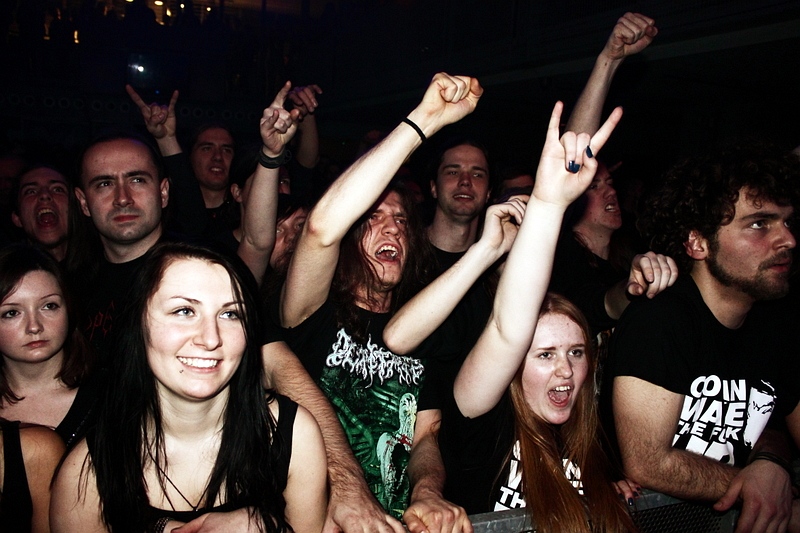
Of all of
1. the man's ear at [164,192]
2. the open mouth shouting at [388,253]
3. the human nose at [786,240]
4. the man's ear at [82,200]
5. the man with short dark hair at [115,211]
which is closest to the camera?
the human nose at [786,240]

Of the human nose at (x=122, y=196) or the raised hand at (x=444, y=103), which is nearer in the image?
the raised hand at (x=444, y=103)

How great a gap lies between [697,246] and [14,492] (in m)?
2.38

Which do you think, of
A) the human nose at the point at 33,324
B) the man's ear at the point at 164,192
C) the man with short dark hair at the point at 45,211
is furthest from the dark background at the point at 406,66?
the human nose at the point at 33,324

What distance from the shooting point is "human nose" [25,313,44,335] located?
2061 millimetres

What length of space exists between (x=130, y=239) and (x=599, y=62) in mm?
2218

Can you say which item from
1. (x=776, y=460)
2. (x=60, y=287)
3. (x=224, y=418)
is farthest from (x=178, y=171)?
(x=776, y=460)

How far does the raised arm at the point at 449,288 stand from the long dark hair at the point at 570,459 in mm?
298

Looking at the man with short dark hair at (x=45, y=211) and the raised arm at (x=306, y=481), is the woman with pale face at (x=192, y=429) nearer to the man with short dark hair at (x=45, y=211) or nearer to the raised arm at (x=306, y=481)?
the raised arm at (x=306, y=481)

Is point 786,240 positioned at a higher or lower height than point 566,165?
lower

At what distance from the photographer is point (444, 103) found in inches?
78.4

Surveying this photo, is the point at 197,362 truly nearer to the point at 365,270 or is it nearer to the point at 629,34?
the point at 365,270

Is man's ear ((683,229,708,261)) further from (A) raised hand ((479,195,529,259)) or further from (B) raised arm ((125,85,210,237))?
(B) raised arm ((125,85,210,237))

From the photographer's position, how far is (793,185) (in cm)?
227

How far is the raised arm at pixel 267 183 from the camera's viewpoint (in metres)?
2.71
